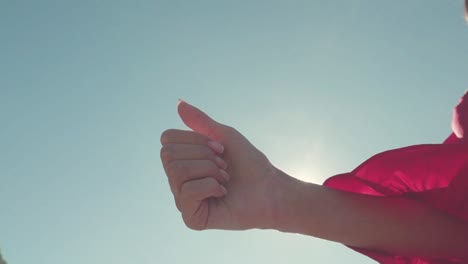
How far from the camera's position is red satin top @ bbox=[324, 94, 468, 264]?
292 cm

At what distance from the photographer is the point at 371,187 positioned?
302cm

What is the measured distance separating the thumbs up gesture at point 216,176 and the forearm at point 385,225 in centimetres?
20

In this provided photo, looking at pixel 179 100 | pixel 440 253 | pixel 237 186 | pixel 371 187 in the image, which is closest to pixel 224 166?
pixel 237 186

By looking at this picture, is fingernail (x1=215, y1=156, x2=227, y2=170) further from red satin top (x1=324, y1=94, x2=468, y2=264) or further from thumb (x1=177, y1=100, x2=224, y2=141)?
red satin top (x1=324, y1=94, x2=468, y2=264)

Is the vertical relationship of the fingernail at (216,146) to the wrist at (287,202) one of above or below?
above

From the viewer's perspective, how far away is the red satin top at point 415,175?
2.92 metres

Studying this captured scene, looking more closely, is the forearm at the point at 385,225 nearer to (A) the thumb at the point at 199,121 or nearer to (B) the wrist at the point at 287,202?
(B) the wrist at the point at 287,202

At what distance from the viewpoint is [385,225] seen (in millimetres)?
2924

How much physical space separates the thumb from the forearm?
0.47 meters

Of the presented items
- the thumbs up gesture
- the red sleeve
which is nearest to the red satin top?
the red sleeve

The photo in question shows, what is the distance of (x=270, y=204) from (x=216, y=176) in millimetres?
381

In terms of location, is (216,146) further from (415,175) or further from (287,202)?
(415,175)

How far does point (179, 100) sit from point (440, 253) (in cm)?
172

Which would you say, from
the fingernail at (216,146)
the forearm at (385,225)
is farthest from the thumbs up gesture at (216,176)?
the forearm at (385,225)
